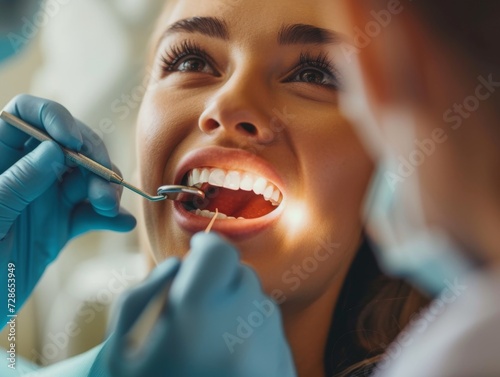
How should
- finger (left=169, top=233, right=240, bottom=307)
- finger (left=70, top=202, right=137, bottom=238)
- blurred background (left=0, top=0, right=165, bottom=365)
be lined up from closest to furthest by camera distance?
finger (left=169, top=233, right=240, bottom=307) → finger (left=70, top=202, right=137, bottom=238) → blurred background (left=0, top=0, right=165, bottom=365)

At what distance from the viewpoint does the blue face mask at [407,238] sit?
0.87m

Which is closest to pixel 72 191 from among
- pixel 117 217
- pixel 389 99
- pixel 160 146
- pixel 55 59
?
pixel 117 217

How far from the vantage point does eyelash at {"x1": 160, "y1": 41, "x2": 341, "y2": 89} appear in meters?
0.91

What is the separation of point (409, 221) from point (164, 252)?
39 cm

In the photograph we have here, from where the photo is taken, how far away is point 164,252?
3.24 feet

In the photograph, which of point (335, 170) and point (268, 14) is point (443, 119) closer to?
point (335, 170)

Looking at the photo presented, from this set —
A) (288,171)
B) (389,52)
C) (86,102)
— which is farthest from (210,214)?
(86,102)

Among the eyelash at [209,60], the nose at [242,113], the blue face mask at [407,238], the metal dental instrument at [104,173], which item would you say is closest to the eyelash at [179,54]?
the eyelash at [209,60]

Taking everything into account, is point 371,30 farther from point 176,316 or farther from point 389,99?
point 176,316

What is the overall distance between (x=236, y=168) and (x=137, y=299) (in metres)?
0.29

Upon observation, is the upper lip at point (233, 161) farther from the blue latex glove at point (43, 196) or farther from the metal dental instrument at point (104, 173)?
the blue latex glove at point (43, 196)

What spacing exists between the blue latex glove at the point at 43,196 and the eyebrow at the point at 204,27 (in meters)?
0.24

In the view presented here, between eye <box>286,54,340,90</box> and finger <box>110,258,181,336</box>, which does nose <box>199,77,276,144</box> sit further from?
finger <box>110,258,181,336</box>

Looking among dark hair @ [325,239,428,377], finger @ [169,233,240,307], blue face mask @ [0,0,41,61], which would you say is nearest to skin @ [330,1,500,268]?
dark hair @ [325,239,428,377]
